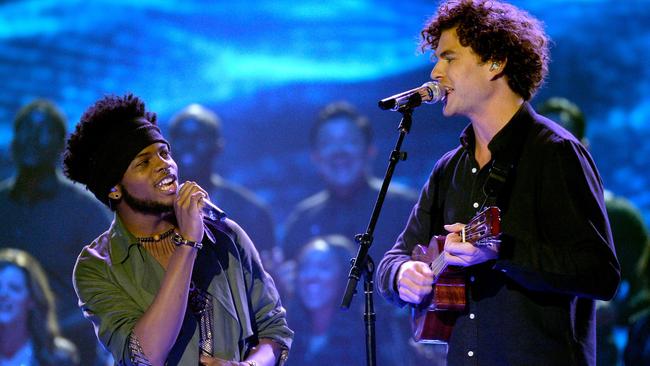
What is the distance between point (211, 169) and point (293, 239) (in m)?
0.92

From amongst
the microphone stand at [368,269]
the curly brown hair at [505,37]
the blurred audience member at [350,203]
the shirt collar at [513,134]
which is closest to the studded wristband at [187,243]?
the microphone stand at [368,269]

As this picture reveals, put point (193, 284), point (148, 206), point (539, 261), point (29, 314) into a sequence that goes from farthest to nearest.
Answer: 1. point (29, 314)
2. point (148, 206)
3. point (193, 284)
4. point (539, 261)

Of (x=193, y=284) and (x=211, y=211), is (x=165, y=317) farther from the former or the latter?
(x=211, y=211)

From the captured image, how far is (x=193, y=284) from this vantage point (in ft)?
10.9

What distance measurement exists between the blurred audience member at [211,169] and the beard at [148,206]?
299cm

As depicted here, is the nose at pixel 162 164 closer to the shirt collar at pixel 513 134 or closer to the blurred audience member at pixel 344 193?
the shirt collar at pixel 513 134

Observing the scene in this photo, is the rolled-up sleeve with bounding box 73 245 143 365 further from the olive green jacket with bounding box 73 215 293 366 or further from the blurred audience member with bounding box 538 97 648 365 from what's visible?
the blurred audience member with bounding box 538 97 648 365

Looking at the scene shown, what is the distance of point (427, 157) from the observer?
6.59 meters

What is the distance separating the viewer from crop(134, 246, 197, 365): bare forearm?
305 centimetres

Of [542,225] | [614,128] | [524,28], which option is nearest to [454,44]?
[524,28]

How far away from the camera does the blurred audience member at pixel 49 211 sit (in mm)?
6383

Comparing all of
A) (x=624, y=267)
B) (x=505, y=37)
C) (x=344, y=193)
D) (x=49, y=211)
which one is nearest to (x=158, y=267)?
(x=505, y=37)

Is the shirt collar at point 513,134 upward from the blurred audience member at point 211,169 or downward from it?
downward

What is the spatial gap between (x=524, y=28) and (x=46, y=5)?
473 cm
